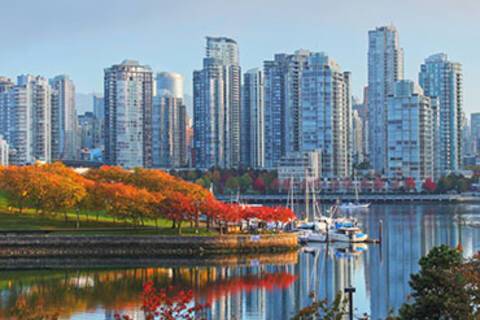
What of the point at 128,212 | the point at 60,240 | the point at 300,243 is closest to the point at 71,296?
the point at 60,240

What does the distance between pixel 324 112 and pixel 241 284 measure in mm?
131765

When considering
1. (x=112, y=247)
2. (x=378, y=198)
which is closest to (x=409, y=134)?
(x=378, y=198)

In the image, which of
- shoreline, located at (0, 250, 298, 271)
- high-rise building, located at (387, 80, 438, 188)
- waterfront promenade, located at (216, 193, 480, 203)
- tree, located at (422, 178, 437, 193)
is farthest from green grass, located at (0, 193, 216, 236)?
high-rise building, located at (387, 80, 438, 188)

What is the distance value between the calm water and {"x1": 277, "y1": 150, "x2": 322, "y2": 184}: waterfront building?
340ft

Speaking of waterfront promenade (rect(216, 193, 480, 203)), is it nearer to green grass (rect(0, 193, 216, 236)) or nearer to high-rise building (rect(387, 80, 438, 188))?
high-rise building (rect(387, 80, 438, 188))

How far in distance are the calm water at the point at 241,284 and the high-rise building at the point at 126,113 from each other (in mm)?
127152

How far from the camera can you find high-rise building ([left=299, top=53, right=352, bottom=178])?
583 feet

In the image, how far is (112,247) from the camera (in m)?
60.0

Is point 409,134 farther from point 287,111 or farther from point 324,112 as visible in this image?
point 287,111

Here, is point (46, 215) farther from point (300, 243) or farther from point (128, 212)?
point (300, 243)

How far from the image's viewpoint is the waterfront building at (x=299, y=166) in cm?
17150

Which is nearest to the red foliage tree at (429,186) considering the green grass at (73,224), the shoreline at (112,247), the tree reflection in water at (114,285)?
the green grass at (73,224)

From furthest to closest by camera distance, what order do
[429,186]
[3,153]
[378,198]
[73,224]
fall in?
[429,186], [3,153], [378,198], [73,224]

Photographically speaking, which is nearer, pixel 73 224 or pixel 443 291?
pixel 443 291
